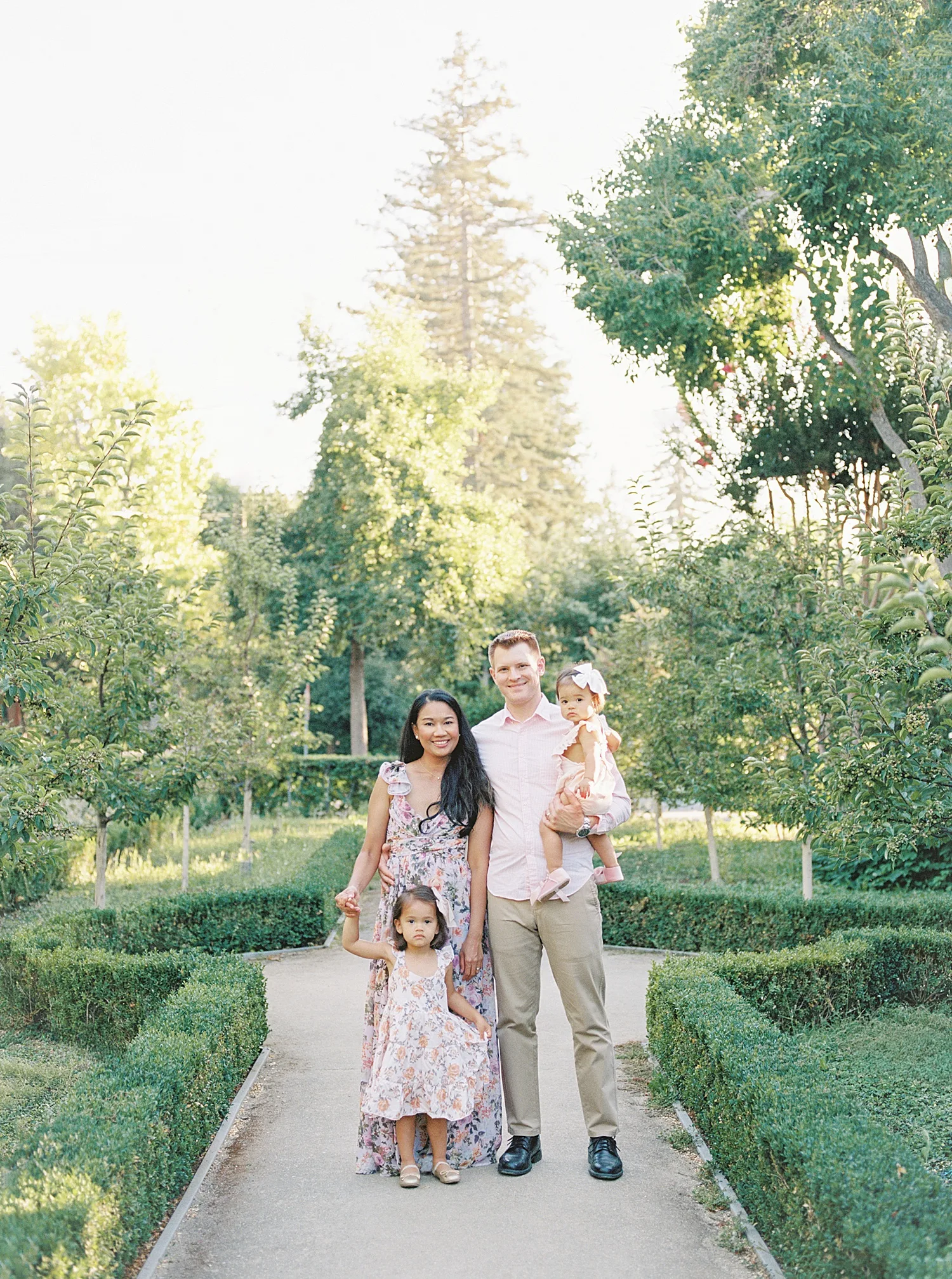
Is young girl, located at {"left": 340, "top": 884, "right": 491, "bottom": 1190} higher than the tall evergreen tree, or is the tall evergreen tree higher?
the tall evergreen tree

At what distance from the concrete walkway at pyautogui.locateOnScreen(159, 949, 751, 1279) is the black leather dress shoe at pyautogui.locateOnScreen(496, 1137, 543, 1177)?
0.13 feet

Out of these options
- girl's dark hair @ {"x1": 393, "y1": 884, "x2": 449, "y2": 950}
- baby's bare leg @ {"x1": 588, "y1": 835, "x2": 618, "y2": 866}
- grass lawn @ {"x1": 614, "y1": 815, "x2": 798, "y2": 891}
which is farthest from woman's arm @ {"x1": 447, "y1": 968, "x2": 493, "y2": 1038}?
grass lawn @ {"x1": 614, "y1": 815, "x2": 798, "y2": 891}

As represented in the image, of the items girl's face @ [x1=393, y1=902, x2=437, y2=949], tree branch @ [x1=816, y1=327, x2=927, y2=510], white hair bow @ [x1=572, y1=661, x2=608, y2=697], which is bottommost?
girl's face @ [x1=393, y1=902, x2=437, y2=949]

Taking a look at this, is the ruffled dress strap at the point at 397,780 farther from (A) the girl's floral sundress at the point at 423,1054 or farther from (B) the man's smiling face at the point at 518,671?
(A) the girl's floral sundress at the point at 423,1054

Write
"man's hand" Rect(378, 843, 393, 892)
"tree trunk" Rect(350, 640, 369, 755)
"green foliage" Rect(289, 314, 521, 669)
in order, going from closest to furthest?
"man's hand" Rect(378, 843, 393, 892)
"green foliage" Rect(289, 314, 521, 669)
"tree trunk" Rect(350, 640, 369, 755)

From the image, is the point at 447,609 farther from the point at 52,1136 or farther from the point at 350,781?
the point at 52,1136

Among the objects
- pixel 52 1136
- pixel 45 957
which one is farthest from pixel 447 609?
pixel 52 1136

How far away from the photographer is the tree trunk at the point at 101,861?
33.2 ft

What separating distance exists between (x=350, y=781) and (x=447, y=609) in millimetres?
5251

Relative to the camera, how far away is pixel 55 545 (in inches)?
253

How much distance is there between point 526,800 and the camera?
193 inches

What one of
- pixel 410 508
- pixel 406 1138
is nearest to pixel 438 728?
pixel 406 1138

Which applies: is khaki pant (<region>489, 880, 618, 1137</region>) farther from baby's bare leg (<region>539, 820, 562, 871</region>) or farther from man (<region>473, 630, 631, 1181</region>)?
baby's bare leg (<region>539, 820, 562, 871</region>)

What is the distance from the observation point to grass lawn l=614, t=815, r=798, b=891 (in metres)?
13.8
